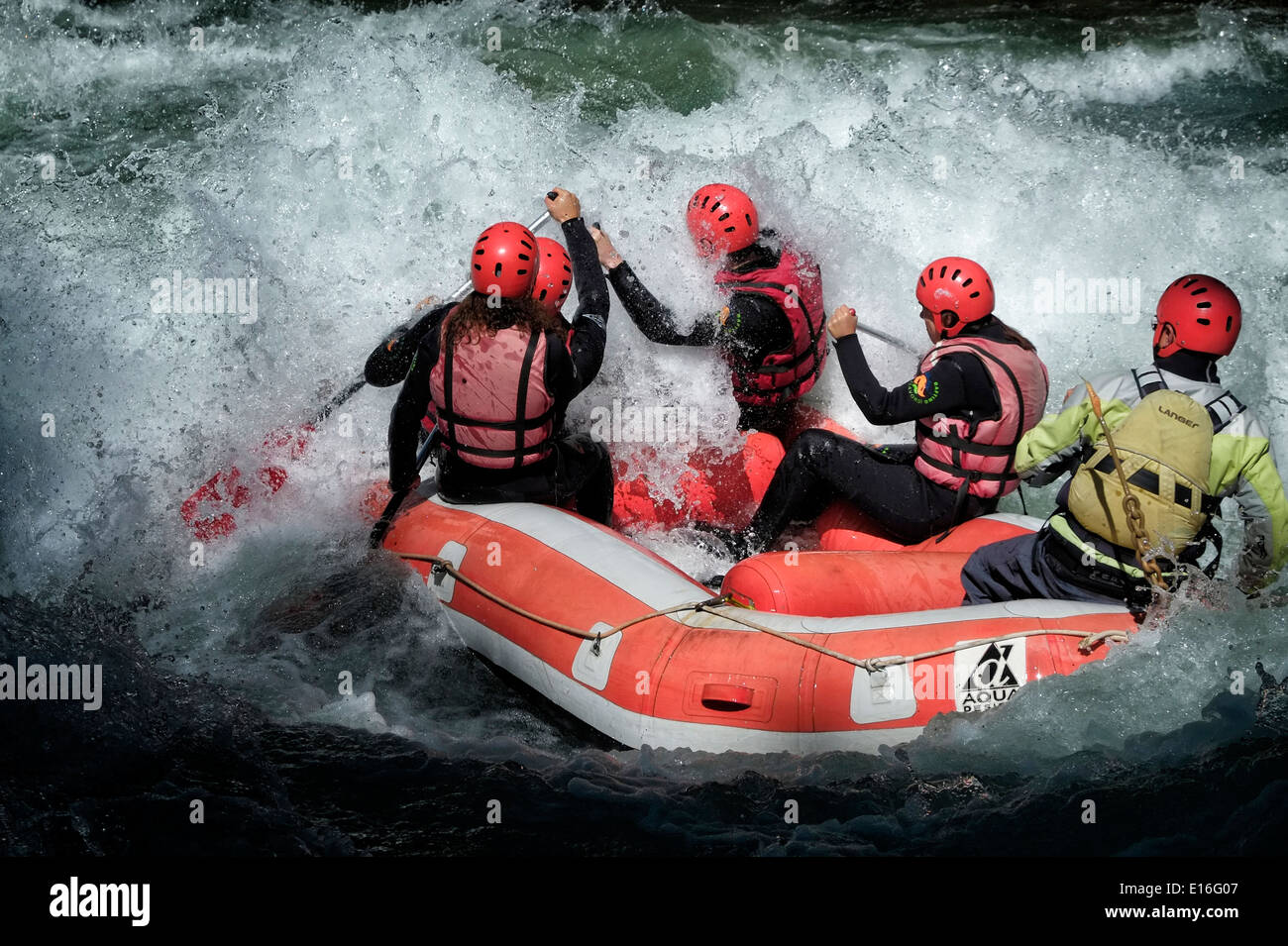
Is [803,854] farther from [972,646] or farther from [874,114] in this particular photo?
[874,114]

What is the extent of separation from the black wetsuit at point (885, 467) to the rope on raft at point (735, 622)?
30.0 inches

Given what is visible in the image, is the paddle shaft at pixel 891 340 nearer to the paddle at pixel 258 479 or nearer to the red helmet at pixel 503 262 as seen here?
the paddle at pixel 258 479

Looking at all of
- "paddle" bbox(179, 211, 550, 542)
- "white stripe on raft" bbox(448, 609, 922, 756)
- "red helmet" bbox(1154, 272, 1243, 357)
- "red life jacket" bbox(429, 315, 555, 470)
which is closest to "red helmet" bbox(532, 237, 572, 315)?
"paddle" bbox(179, 211, 550, 542)

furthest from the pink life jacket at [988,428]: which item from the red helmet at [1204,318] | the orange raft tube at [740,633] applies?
the red helmet at [1204,318]

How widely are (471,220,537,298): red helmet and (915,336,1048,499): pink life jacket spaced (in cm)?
166

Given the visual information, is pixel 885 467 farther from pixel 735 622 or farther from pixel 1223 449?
pixel 1223 449

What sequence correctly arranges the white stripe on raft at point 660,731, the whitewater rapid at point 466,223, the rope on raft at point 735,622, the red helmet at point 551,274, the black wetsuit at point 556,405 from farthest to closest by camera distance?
the red helmet at point 551,274 < the whitewater rapid at point 466,223 < the black wetsuit at point 556,405 < the white stripe on raft at point 660,731 < the rope on raft at point 735,622

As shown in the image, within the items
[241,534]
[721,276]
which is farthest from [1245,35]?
[241,534]

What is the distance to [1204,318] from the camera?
4066 mm

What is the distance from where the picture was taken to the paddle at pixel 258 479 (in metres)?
5.57

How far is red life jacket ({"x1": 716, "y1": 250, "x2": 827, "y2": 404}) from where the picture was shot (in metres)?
5.52

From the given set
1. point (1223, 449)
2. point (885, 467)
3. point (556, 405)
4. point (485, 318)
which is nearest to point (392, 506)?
point (556, 405)

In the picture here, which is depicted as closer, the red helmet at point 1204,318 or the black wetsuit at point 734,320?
the red helmet at point 1204,318

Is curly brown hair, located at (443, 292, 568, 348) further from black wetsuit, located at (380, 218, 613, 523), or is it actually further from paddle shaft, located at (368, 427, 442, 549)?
paddle shaft, located at (368, 427, 442, 549)
